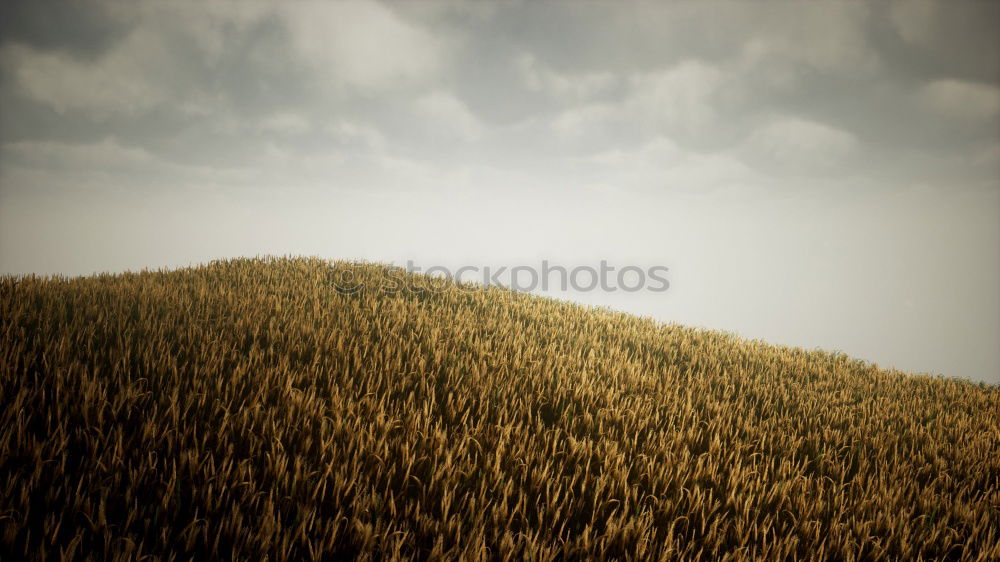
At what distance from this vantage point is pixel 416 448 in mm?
2486

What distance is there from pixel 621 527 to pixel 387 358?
2.27 m

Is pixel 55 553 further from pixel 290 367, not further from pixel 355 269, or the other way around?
pixel 355 269

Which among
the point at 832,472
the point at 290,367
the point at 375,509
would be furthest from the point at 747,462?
the point at 290,367

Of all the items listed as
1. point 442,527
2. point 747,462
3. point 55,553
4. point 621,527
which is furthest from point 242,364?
point 747,462

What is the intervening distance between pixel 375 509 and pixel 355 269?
758 cm

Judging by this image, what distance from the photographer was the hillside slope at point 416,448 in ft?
5.59

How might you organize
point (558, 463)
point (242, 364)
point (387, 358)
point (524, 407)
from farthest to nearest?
point (387, 358)
point (524, 407)
point (242, 364)
point (558, 463)

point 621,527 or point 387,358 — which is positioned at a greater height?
point 387,358

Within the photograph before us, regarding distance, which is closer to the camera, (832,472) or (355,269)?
(832,472)

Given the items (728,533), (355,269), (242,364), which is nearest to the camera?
(728,533)

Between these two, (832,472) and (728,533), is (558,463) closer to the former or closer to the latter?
(728,533)

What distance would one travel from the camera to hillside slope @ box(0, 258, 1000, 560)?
1.70 metres

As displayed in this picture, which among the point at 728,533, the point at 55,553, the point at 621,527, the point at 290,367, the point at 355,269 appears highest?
the point at 355,269

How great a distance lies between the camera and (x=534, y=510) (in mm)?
2219
